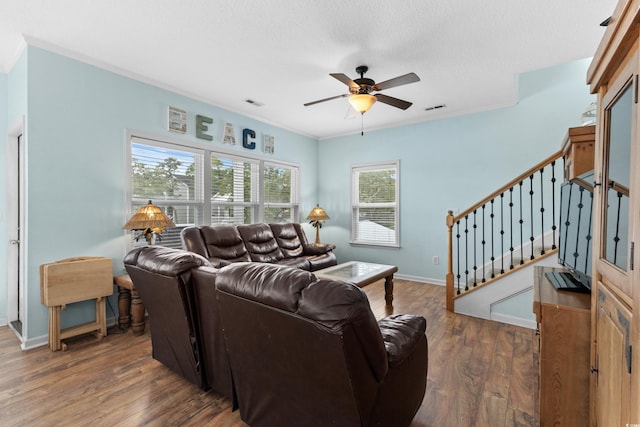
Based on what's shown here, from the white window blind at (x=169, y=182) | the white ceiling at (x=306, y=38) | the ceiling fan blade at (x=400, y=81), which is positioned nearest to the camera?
the white ceiling at (x=306, y=38)

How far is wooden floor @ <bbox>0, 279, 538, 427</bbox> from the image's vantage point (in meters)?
1.78

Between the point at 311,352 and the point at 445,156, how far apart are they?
4.52 m

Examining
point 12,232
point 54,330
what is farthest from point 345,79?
point 12,232

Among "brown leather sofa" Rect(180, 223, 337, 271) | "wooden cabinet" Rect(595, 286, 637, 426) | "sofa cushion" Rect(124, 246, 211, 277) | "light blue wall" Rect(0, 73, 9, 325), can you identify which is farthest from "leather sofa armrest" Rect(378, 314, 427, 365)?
"light blue wall" Rect(0, 73, 9, 325)

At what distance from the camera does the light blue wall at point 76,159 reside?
2754 mm

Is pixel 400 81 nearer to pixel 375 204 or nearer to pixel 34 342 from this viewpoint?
pixel 375 204

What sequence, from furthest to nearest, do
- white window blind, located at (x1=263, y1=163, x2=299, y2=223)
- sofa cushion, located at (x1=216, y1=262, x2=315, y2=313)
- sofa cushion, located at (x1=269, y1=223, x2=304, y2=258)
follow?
1. white window blind, located at (x1=263, y1=163, x2=299, y2=223)
2. sofa cushion, located at (x1=269, y1=223, x2=304, y2=258)
3. sofa cushion, located at (x1=216, y1=262, x2=315, y2=313)

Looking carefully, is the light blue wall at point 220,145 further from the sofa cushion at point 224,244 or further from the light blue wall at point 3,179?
the sofa cushion at point 224,244

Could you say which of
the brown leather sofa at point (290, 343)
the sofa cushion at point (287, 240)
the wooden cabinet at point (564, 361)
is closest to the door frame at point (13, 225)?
the brown leather sofa at point (290, 343)

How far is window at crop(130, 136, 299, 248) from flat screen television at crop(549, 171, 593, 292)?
13.1ft

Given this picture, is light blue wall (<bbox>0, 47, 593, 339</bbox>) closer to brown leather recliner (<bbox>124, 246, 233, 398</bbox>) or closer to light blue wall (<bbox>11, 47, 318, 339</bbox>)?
light blue wall (<bbox>11, 47, 318, 339</bbox>)

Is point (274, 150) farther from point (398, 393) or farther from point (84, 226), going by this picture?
point (398, 393)

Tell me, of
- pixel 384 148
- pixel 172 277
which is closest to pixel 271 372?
pixel 172 277

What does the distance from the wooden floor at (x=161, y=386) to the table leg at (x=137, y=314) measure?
9 cm
